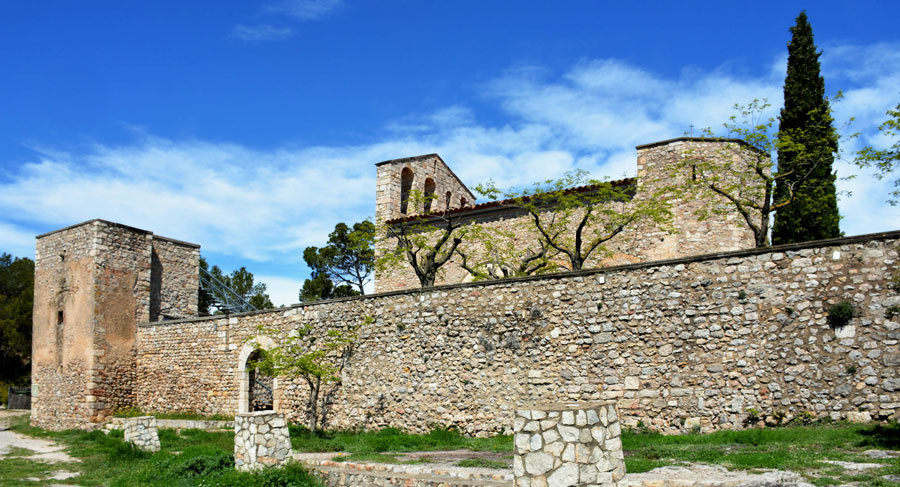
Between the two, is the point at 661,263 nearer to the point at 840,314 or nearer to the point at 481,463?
the point at 840,314

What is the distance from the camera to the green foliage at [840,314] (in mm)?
11398

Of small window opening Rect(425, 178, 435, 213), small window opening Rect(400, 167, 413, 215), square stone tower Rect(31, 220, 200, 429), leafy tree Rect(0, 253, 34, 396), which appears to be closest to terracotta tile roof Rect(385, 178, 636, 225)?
small window opening Rect(400, 167, 413, 215)

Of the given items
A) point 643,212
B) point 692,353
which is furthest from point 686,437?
point 643,212

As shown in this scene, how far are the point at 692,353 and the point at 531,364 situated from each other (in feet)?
11.0

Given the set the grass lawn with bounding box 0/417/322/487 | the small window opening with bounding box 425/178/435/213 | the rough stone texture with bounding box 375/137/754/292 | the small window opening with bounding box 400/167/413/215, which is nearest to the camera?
the grass lawn with bounding box 0/417/322/487

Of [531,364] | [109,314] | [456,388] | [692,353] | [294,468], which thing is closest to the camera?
[294,468]

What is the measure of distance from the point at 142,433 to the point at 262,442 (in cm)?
596

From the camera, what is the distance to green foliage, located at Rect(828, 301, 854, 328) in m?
11.4

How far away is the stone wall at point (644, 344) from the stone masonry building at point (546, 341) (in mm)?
27

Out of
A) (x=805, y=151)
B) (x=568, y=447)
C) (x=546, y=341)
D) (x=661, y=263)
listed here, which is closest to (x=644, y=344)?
(x=661, y=263)

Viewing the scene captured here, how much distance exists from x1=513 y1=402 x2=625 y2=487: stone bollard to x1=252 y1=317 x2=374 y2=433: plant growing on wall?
35.2 ft

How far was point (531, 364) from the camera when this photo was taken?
14.5 metres

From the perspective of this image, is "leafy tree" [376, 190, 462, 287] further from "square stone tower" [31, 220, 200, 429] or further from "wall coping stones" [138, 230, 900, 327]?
"square stone tower" [31, 220, 200, 429]

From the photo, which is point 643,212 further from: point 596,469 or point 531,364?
point 596,469
